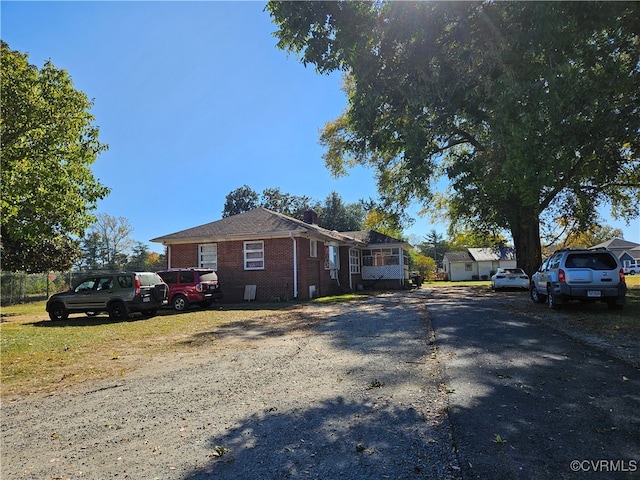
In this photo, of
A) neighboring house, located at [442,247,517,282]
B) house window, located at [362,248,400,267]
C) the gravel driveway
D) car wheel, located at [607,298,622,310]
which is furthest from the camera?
neighboring house, located at [442,247,517,282]

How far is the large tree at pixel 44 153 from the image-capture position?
1306cm

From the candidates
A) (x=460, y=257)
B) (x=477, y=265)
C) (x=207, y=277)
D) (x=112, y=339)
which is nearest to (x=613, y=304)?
(x=112, y=339)

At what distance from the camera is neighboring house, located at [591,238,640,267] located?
6506 centimetres

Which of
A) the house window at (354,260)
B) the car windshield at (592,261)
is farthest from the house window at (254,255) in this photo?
the car windshield at (592,261)

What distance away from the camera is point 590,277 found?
1134 centimetres

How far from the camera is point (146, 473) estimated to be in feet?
10.5

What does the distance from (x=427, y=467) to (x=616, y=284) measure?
37.1 feet

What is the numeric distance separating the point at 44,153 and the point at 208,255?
359 inches

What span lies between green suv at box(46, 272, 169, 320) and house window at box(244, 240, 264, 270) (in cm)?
603

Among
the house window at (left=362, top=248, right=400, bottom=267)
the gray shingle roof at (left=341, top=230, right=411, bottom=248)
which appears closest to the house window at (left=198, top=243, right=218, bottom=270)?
the gray shingle roof at (left=341, top=230, right=411, bottom=248)

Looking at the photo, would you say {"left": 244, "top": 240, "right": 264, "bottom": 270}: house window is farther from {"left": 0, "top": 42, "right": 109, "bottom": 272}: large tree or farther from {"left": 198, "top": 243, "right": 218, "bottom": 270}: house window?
{"left": 0, "top": 42, "right": 109, "bottom": 272}: large tree

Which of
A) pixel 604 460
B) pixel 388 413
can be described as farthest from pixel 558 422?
pixel 388 413

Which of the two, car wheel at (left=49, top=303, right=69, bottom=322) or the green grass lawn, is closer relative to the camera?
the green grass lawn

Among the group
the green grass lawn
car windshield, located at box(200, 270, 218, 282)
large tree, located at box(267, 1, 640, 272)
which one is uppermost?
large tree, located at box(267, 1, 640, 272)
